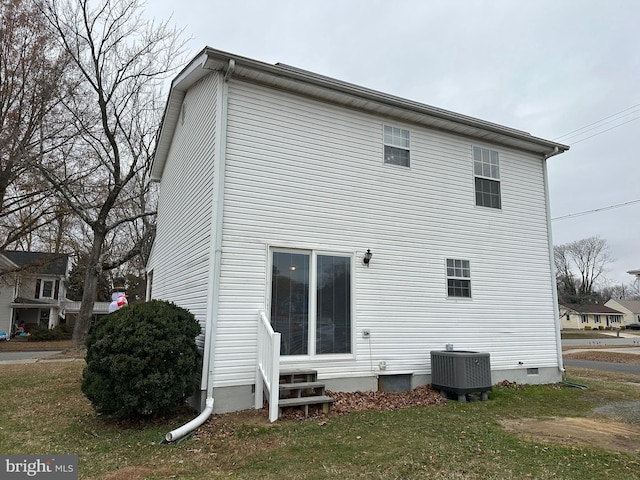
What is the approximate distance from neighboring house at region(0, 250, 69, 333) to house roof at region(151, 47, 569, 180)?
2461 cm

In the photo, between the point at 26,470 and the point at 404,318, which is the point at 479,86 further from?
the point at 26,470

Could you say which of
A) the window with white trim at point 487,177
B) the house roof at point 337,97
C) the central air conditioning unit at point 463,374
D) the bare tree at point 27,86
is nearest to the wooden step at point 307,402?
the central air conditioning unit at point 463,374

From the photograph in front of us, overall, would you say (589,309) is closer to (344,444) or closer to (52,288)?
(52,288)

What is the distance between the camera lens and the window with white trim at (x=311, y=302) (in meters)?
6.81

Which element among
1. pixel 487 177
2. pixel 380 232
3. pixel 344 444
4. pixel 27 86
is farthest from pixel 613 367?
pixel 27 86

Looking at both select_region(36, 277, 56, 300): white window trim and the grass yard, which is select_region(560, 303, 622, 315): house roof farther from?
select_region(36, 277, 56, 300): white window trim

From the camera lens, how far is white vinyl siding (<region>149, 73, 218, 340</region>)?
6961 mm

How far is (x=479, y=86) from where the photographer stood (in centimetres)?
1895

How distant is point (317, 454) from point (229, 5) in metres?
11.5

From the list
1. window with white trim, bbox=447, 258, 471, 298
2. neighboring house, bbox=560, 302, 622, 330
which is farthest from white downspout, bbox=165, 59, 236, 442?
neighboring house, bbox=560, 302, 622, 330

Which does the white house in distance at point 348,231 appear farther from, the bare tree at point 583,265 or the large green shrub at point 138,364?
the bare tree at point 583,265

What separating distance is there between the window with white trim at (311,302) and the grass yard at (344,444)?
1.28 m

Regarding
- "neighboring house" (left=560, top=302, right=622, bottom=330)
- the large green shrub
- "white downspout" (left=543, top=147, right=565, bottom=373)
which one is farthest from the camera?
"neighboring house" (left=560, top=302, right=622, bottom=330)

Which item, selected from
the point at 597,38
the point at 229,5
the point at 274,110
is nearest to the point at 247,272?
the point at 274,110
